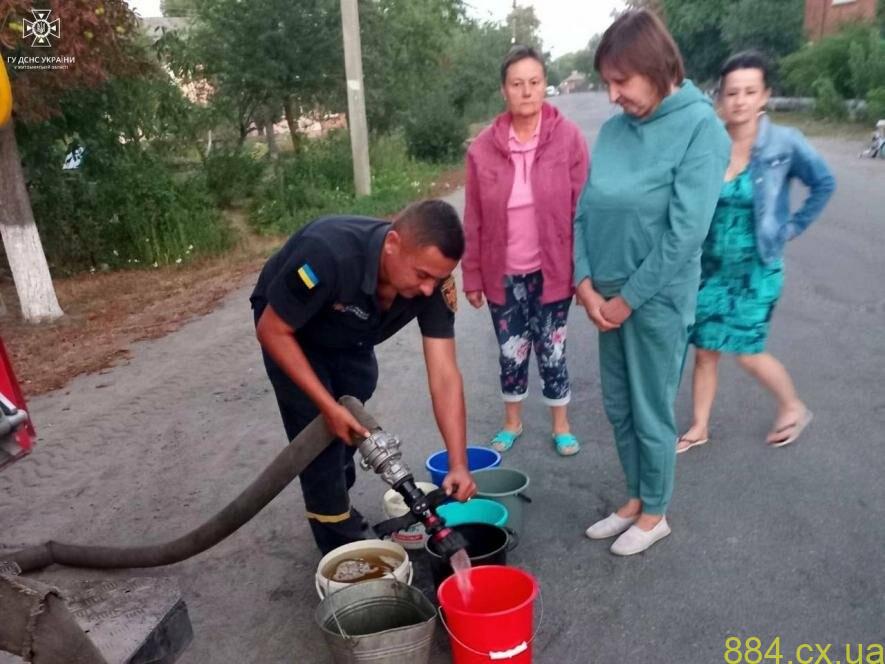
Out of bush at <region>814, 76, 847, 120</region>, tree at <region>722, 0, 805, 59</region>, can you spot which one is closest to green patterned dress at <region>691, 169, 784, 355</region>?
bush at <region>814, 76, 847, 120</region>

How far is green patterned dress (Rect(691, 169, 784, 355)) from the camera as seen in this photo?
12.3ft

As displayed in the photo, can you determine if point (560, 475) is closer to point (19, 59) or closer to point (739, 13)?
point (19, 59)

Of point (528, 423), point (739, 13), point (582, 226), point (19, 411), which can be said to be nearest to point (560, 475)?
point (528, 423)

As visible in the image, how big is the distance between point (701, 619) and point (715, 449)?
1.40 m

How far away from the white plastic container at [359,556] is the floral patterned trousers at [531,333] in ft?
4.74

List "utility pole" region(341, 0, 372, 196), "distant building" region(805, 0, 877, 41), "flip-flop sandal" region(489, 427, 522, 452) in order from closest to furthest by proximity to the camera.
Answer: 1. "flip-flop sandal" region(489, 427, 522, 452)
2. "utility pole" region(341, 0, 372, 196)
3. "distant building" region(805, 0, 877, 41)

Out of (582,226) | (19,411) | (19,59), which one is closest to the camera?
(19,411)

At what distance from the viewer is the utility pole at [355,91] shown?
12601 millimetres

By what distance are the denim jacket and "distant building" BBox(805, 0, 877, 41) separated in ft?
97.9

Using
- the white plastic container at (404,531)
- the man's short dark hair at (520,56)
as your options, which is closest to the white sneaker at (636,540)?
the white plastic container at (404,531)

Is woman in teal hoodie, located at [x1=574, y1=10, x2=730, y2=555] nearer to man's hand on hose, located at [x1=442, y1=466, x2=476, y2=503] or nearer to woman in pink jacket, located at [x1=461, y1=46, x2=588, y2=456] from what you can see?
woman in pink jacket, located at [x1=461, y1=46, x2=588, y2=456]

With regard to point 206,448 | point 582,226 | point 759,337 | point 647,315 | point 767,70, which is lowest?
point 206,448

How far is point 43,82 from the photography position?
7.64 metres

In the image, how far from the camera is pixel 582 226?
3246 millimetres
